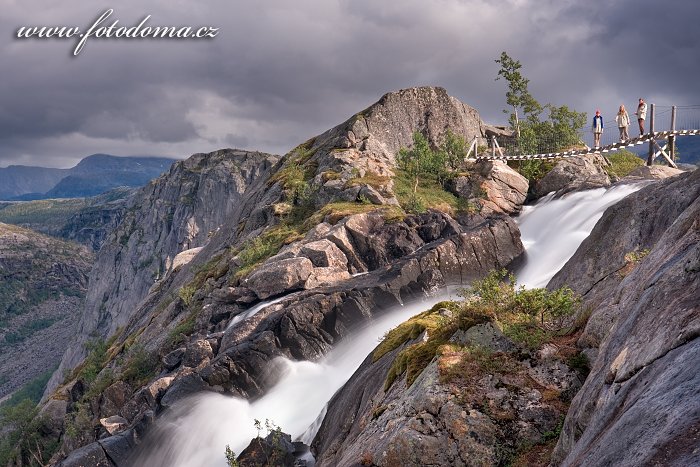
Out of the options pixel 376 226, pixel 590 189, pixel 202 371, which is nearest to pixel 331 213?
pixel 376 226

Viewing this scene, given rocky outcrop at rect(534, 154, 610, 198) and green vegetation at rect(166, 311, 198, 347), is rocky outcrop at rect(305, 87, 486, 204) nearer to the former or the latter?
rocky outcrop at rect(534, 154, 610, 198)

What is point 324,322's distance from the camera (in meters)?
39.8

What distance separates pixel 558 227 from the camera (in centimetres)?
5134

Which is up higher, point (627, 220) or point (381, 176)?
point (381, 176)

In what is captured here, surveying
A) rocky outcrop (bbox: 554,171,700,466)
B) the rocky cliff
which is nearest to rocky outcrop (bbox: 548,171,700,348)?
rocky outcrop (bbox: 554,171,700,466)

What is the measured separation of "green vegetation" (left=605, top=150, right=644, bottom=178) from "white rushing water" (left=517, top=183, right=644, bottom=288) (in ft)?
55.9

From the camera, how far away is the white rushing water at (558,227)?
4453 centimetres

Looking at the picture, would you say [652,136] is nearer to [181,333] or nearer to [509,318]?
[509,318]

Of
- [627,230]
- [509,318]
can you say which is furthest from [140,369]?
[627,230]

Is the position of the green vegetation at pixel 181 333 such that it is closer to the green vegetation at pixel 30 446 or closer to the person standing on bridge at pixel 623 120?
the green vegetation at pixel 30 446

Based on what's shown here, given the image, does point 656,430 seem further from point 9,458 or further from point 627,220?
point 9,458

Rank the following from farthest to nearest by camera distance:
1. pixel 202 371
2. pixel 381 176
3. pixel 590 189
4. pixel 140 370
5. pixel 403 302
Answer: pixel 381 176 < pixel 590 189 < pixel 140 370 < pixel 403 302 < pixel 202 371

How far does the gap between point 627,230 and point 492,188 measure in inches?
1641

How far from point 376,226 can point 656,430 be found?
4480 centimetres
